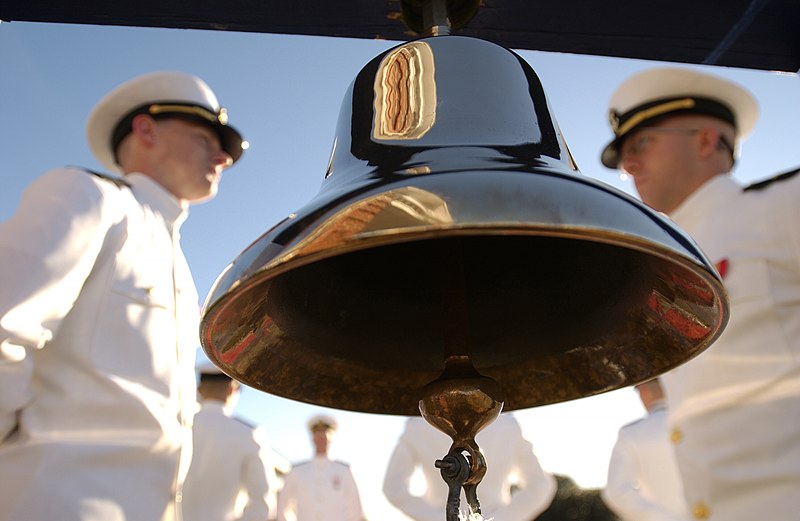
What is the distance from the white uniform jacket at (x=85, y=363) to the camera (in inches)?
64.4

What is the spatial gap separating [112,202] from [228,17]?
0.74 m

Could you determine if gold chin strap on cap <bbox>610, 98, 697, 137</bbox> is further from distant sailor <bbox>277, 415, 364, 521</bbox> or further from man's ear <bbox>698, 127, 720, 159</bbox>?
distant sailor <bbox>277, 415, 364, 521</bbox>

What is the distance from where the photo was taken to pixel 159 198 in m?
2.45

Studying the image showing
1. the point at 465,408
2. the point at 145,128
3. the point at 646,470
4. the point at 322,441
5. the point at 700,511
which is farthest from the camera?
the point at 322,441

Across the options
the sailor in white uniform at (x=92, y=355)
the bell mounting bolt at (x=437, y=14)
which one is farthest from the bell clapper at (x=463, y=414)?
the sailor in white uniform at (x=92, y=355)

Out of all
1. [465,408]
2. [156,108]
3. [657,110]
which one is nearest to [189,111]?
[156,108]

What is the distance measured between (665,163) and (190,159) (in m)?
1.70

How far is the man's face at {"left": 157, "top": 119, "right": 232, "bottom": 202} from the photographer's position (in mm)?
2612

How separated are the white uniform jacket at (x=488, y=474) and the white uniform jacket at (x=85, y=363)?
117 inches

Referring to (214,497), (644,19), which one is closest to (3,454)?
(644,19)

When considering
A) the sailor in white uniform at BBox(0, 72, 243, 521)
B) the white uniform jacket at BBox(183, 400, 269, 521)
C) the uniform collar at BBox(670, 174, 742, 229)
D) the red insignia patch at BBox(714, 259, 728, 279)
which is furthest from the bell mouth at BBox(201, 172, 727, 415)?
the white uniform jacket at BBox(183, 400, 269, 521)

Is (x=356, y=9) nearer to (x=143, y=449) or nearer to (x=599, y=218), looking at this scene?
(x=599, y=218)

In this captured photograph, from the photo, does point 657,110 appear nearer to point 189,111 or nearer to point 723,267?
point 723,267

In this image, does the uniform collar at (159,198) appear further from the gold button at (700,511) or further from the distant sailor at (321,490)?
the distant sailor at (321,490)
